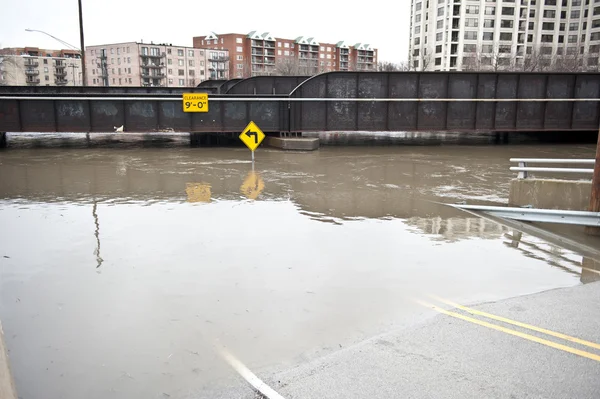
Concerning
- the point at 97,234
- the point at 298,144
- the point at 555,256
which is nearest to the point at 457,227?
the point at 555,256

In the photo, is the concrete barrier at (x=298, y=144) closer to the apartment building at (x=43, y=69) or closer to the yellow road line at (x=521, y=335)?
the yellow road line at (x=521, y=335)

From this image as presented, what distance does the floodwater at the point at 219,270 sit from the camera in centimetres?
452

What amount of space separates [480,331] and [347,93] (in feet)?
64.0

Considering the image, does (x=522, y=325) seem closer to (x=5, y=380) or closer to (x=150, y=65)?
(x=5, y=380)

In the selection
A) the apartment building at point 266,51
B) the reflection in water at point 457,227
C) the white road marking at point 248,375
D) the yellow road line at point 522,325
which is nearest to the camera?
the white road marking at point 248,375

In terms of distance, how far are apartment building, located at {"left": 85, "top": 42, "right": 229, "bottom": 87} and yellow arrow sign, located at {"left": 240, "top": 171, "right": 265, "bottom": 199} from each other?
125875 mm

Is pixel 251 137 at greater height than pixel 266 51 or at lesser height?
A: lesser

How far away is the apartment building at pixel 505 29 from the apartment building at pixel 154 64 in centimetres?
6062

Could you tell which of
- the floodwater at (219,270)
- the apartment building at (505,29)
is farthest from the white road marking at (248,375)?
the apartment building at (505,29)

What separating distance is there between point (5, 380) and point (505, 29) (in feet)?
425

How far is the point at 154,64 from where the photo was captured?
440 feet

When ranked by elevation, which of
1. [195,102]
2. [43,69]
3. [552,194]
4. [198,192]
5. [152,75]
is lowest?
[198,192]

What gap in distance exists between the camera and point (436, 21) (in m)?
116

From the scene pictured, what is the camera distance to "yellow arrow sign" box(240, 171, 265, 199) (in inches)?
484
